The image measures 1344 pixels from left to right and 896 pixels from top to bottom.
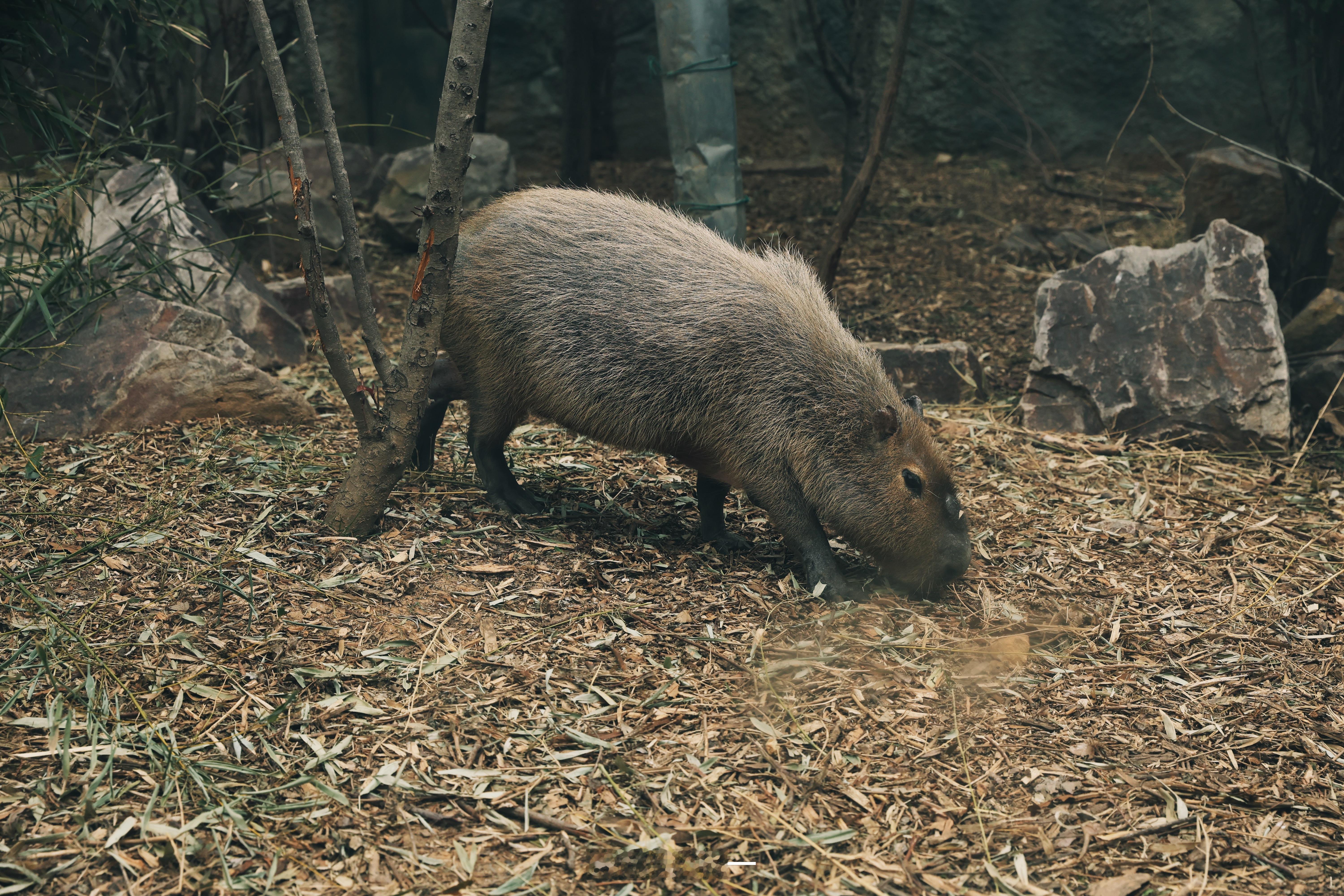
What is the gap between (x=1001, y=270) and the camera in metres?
7.23

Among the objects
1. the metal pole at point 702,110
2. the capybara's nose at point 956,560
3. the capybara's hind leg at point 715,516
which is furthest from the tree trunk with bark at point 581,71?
the capybara's nose at point 956,560

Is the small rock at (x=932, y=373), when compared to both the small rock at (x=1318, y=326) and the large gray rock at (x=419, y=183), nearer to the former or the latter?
the small rock at (x=1318, y=326)

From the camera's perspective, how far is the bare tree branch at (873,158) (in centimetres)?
549

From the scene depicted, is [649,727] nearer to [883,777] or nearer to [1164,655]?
[883,777]

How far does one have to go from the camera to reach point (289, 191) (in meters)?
7.32

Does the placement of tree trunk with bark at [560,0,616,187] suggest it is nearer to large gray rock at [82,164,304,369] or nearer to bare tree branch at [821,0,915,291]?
bare tree branch at [821,0,915,291]

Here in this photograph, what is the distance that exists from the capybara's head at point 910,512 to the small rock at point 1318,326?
2.94 m

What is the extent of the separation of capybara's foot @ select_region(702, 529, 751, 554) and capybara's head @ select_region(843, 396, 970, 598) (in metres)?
0.50

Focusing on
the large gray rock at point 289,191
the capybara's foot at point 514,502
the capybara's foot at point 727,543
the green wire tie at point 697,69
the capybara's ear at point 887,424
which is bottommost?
the capybara's foot at point 727,543

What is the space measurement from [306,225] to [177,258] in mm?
2025

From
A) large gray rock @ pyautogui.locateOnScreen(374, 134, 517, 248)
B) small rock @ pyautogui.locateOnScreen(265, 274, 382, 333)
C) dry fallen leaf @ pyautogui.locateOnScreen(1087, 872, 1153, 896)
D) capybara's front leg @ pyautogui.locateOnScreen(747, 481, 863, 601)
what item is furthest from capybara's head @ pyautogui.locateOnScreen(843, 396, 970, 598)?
large gray rock @ pyautogui.locateOnScreen(374, 134, 517, 248)

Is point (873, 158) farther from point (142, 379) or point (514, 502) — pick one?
point (142, 379)

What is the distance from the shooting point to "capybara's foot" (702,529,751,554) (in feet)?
13.9

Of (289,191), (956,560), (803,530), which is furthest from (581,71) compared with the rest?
(956,560)
